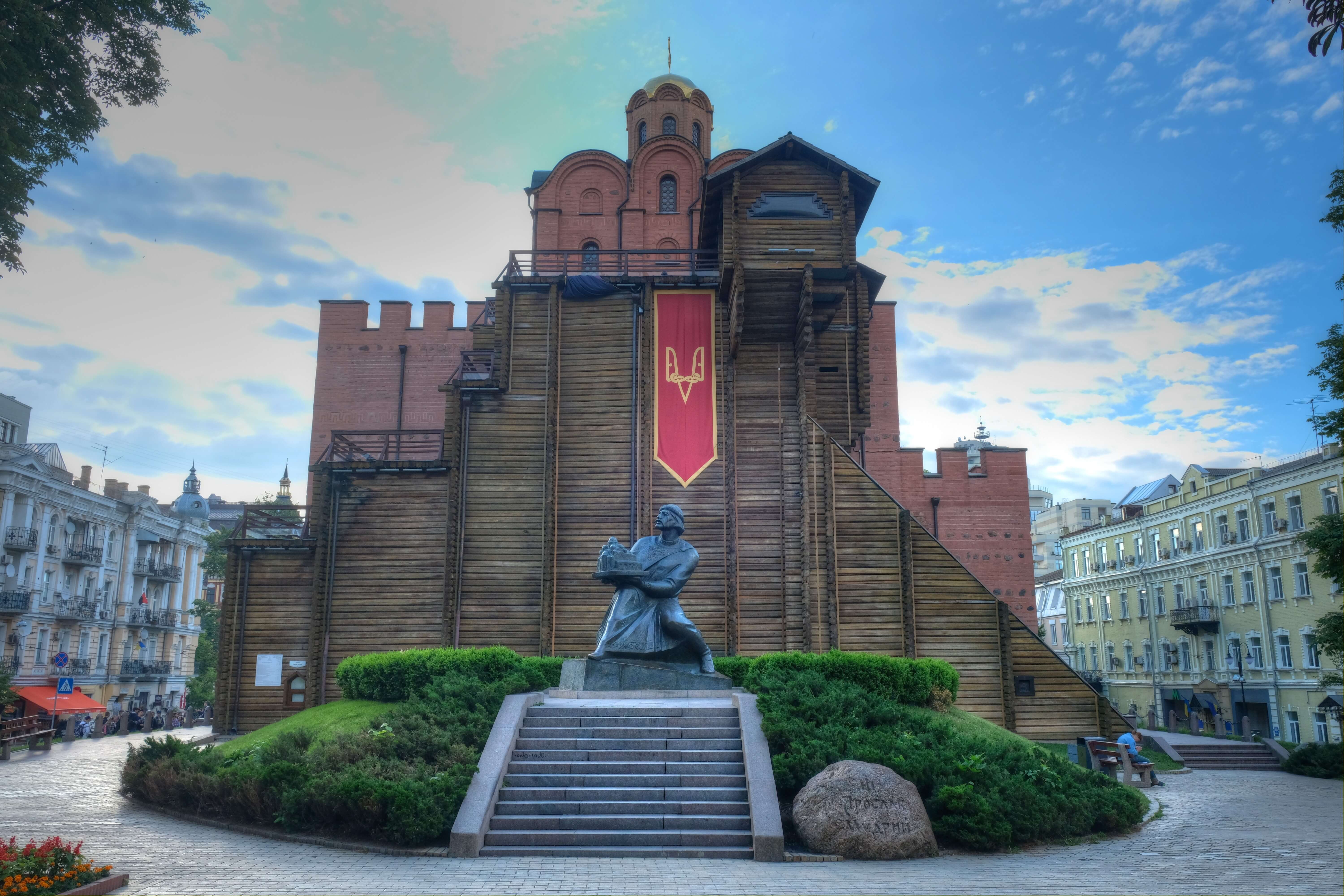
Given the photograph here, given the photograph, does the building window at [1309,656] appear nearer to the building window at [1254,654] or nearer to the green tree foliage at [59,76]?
the building window at [1254,654]

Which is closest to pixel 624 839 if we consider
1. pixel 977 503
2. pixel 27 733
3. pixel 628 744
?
pixel 628 744

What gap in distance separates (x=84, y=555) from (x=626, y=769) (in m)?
39.6

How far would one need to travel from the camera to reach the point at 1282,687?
35.5 metres

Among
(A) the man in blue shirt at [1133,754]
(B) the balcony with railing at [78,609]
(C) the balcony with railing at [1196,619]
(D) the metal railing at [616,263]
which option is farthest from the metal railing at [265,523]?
(C) the balcony with railing at [1196,619]

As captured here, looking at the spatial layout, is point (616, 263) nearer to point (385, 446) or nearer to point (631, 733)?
point (385, 446)

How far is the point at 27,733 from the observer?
25.8m

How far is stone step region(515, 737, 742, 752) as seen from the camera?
13.2 metres

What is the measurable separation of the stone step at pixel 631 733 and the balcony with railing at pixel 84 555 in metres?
37.3

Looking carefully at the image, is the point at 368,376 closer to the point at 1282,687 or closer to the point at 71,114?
the point at 71,114

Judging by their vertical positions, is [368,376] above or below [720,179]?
below

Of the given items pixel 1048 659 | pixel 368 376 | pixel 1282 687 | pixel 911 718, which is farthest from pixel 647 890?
pixel 1282 687

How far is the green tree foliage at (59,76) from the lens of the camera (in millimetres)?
13102

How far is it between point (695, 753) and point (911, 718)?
347 centimetres

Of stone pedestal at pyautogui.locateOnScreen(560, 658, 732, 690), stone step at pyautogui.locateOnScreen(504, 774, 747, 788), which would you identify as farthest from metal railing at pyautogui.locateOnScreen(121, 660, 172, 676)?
stone step at pyautogui.locateOnScreen(504, 774, 747, 788)
